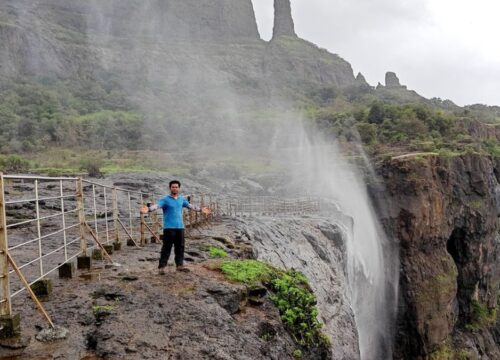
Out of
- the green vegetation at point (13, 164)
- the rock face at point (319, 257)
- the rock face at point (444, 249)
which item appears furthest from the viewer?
the green vegetation at point (13, 164)

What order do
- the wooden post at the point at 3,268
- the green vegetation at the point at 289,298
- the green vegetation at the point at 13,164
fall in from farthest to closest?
1. the green vegetation at the point at 13,164
2. the green vegetation at the point at 289,298
3. the wooden post at the point at 3,268

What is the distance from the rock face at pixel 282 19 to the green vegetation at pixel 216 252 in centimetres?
13223

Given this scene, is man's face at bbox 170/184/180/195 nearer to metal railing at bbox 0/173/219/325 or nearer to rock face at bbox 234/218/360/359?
metal railing at bbox 0/173/219/325

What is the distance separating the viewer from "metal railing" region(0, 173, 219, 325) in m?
5.11

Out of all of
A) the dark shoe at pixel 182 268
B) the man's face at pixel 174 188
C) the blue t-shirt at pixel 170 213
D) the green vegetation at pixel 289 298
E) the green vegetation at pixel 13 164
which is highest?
the man's face at pixel 174 188

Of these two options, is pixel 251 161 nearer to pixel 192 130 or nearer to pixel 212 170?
pixel 212 170

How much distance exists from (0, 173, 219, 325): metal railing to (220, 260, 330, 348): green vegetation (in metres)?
2.30

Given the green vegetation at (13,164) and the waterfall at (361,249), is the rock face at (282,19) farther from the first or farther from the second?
the green vegetation at (13,164)

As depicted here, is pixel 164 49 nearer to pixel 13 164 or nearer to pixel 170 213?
pixel 13 164

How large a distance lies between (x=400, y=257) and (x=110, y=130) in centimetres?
4177

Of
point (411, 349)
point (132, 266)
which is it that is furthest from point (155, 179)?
point (132, 266)

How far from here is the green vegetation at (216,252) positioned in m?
10.3

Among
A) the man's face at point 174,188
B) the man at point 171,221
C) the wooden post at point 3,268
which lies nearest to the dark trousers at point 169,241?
the man at point 171,221

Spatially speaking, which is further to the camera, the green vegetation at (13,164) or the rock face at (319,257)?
the green vegetation at (13,164)
